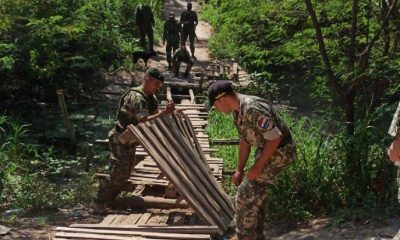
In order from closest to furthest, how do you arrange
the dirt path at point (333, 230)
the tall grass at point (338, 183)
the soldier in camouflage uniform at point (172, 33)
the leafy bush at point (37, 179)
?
the dirt path at point (333, 230), the tall grass at point (338, 183), the leafy bush at point (37, 179), the soldier in camouflage uniform at point (172, 33)

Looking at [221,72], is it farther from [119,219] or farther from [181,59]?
[119,219]

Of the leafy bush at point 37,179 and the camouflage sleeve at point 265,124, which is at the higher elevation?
the camouflage sleeve at point 265,124

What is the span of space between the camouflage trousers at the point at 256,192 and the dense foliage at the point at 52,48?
19.9 ft

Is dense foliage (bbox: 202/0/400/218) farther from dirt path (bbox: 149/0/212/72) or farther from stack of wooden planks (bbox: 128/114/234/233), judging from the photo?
dirt path (bbox: 149/0/212/72)

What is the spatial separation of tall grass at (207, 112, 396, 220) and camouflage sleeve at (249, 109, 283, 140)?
5.28 ft

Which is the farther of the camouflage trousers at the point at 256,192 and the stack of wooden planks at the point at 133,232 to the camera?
the stack of wooden planks at the point at 133,232

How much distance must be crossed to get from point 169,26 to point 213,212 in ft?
36.6

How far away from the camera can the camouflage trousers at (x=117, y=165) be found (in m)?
6.34

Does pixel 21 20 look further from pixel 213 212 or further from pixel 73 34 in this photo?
pixel 213 212

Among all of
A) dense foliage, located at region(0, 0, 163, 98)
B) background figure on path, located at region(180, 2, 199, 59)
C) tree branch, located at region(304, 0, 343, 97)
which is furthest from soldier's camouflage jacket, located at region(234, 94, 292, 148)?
background figure on path, located at region(180, 2, 199, 59)

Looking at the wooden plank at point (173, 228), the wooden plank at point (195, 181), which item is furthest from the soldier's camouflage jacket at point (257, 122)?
the wooden plank at point (195, 181)

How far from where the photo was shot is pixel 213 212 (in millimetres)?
5504

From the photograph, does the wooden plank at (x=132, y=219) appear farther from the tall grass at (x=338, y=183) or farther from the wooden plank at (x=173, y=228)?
the tall grass at (x=338, y=183)

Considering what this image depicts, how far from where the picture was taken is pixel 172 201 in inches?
256
